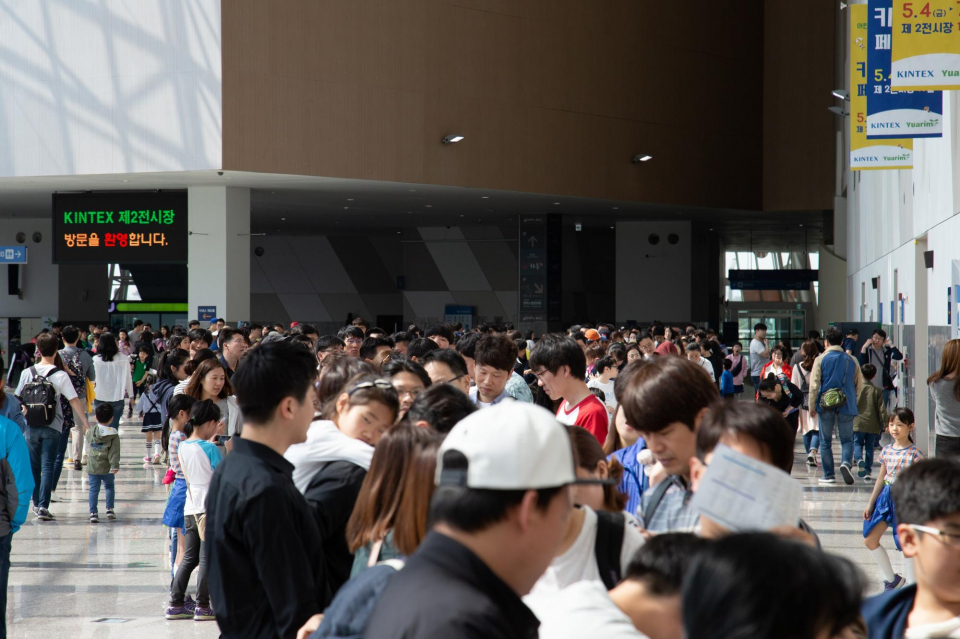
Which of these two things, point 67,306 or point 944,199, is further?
point 67,306

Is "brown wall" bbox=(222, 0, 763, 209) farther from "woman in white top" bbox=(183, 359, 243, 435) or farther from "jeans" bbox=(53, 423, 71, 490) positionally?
"woman in white top" bbox=(183, 359, 243, 435)

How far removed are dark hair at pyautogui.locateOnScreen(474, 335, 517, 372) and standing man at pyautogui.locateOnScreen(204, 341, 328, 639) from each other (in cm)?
289

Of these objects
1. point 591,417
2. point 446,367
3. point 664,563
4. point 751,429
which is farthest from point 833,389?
point 664,563

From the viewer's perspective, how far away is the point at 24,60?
74.9 ft

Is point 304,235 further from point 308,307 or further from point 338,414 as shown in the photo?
point 338,414

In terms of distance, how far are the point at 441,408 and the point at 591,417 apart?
2.21 meters

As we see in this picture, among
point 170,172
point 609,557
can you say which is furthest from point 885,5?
point 170,172

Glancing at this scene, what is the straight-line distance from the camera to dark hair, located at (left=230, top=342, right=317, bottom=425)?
3410mm

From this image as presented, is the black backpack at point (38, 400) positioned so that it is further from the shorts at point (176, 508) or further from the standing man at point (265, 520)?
the standing man at point (265, 520)

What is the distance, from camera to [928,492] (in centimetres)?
249

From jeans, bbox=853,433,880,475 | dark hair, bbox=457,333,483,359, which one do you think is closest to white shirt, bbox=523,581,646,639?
dark hair, bbox=457,333,483,359

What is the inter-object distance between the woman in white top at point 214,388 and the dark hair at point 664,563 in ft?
20.9

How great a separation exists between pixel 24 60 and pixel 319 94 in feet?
21.7

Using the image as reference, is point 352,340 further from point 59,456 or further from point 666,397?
point 666,397
